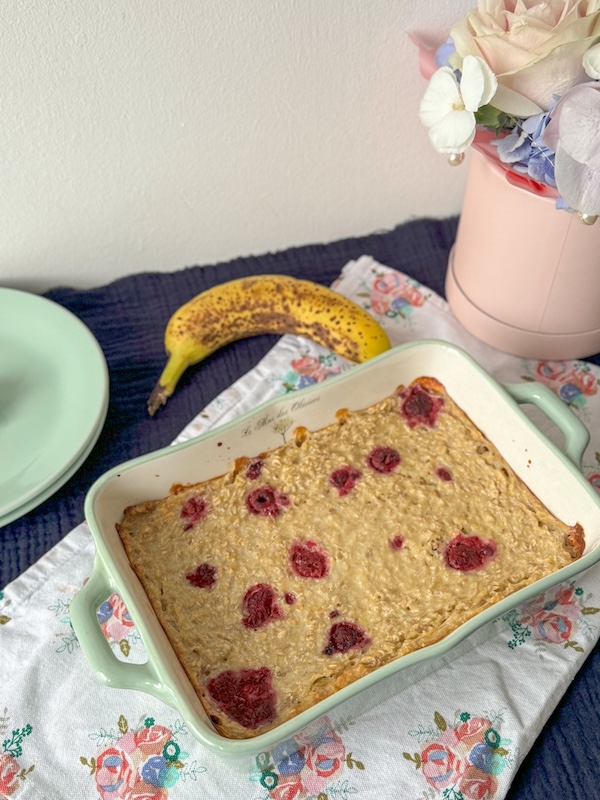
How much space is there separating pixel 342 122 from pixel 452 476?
1.55 ft

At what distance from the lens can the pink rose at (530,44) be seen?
748mm

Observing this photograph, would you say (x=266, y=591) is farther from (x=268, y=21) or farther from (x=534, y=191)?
(x=268, y=21)

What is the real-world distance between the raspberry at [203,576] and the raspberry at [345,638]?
12 centimetres

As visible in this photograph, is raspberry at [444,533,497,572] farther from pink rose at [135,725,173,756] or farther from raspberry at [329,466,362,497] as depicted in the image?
pink rose at [135,725,173,756]

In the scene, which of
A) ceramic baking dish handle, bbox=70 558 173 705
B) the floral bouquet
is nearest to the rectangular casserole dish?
ceramic baking dish handle, bbox=70 558 173 705

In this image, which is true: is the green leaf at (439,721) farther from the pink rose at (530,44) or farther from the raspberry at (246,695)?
the pink rose at (530,44)

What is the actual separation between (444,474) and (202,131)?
50 centimetres

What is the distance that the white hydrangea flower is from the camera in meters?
0.75

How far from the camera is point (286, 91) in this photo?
0.99m

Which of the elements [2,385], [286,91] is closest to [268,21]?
[286,91]

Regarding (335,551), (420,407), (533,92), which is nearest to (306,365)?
(420,407)

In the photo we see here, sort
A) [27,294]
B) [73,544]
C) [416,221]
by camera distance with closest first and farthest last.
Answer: [73,544] < [27,294] < [416,221]

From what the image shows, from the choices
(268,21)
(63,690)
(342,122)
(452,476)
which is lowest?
(63,690)

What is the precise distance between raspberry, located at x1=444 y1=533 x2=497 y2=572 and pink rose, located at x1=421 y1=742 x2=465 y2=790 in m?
0.16
